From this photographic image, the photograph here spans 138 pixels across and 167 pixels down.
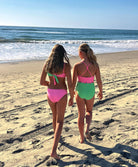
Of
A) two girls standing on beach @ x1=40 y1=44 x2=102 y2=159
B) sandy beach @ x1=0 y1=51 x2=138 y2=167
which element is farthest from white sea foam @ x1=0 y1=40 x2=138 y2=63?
two girls standing on beach @ x1=40 y1=44 x2=102 y2=159

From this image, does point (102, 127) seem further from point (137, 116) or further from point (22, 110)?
point (22, 110)

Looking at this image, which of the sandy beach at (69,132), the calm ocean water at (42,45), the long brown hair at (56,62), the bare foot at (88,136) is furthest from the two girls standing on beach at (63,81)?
the calm ocean water at (42,45)

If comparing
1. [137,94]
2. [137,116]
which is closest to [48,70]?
[137,116]

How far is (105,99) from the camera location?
5.34 meters

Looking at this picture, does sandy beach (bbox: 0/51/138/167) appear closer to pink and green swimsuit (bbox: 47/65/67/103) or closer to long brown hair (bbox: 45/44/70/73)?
pink and green swimsuit (bbox: 47/65/67/103)

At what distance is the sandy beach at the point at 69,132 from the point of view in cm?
285

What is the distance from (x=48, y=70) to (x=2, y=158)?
1.47 meters

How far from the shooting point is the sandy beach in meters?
2.85

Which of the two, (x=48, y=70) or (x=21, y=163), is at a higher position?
(x=48, y=70)

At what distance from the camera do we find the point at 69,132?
3.67m

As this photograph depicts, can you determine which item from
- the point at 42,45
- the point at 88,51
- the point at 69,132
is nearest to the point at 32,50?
the point at 42,45

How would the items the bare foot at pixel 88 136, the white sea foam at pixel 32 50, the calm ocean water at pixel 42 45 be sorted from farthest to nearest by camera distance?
the calm ocean water at pixel 42 45 → the white sea foam at pixel 32 50 → the bare foot at pixel 88 136

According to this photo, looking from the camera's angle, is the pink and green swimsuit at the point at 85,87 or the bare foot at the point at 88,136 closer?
the pink and green swimsuit at the point at 85,87

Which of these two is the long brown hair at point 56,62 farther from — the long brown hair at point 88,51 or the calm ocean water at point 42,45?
the calm ocean water at point 42,45
